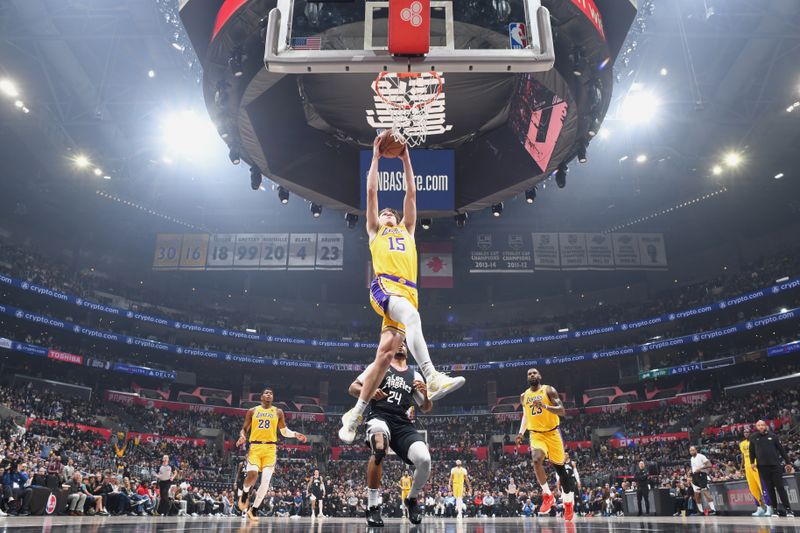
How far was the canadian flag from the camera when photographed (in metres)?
28.6

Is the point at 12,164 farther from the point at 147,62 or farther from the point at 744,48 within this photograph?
the point at 744,48

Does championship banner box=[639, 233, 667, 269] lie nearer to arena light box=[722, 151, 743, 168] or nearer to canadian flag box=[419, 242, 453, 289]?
arena light box=[722, 151, 743, 168]

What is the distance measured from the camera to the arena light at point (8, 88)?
21922mm

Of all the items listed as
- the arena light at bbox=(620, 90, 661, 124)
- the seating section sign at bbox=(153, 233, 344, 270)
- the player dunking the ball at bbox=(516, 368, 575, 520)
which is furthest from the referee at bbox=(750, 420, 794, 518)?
the seating section sign at bbox=(153, 233, 344, 270)

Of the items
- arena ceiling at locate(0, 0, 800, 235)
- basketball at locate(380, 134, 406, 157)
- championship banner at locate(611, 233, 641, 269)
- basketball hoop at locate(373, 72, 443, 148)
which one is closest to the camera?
basketball at locate(380, 134, 406, 157)

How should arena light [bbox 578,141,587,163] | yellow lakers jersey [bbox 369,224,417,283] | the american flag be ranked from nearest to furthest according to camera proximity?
yellow lakers jersey [bbox 369,224,417,283] < the american flag < arena light [bbox 578,141,587,163]

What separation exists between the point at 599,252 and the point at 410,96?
79.2ft

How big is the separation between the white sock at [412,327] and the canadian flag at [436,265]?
23.7m

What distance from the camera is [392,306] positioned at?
15.8 ft

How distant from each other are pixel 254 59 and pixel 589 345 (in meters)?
35.9

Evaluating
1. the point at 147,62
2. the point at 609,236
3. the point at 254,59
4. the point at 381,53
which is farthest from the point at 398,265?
the point at 609,236

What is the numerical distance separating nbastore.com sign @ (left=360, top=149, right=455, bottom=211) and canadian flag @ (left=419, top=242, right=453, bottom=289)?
18423mm

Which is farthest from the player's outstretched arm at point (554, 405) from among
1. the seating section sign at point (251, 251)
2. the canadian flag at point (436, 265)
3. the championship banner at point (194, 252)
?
the championship banner at point (194, 252)

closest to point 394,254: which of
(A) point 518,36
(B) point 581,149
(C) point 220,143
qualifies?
(A) point 518,36
